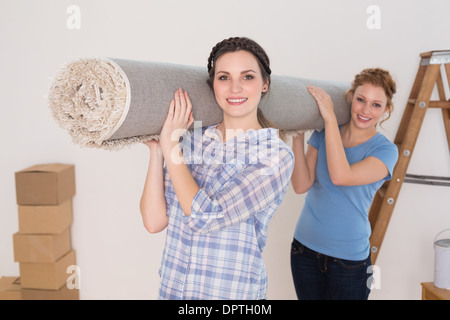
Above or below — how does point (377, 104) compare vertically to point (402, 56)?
below

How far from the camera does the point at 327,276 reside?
1631mm

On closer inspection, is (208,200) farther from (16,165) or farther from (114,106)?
(16,165)

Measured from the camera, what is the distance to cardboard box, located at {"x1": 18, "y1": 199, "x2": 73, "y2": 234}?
2445 mm

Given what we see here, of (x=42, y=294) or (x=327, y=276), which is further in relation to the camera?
(x=42, y=294)

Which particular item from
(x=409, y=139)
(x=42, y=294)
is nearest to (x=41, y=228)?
(x=42, y=294)

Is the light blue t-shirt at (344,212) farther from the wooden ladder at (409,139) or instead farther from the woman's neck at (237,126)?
the woman's neck at (237,126)

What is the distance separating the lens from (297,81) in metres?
1.42

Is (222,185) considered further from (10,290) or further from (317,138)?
(10,290)

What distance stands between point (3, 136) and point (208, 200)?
2.14 meters

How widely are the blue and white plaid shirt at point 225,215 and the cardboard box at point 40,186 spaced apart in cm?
147

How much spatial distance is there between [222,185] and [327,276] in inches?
31.5

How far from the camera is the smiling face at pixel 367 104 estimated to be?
5.03ft

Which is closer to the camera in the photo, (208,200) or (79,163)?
(208,200)

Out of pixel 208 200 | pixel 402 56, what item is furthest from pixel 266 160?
pixel 402 56
